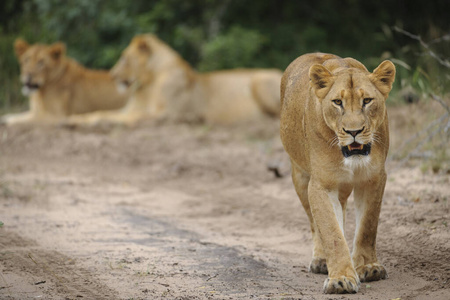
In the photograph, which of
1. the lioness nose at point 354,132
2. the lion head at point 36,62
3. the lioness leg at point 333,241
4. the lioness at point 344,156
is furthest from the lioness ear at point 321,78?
the lion head at point 36,62

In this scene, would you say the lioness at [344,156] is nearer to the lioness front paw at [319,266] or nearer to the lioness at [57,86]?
the lioness front paw at [319,266]

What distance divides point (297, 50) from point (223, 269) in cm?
803

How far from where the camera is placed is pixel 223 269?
373 centimetres

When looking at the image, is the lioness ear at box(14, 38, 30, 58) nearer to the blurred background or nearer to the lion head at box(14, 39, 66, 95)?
the lion head at box(14, 39, 66, 95)

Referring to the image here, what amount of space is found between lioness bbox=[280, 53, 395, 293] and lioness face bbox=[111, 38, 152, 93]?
6.60m

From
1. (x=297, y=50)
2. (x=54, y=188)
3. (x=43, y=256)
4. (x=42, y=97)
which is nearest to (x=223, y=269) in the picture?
(x=43, y=256)

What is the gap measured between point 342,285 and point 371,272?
348 mm

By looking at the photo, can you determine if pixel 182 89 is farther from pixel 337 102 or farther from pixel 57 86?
pixel 337 102

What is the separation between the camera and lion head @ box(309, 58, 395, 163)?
10.5 feet

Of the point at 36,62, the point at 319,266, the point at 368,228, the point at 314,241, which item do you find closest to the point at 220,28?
the point at 36,62

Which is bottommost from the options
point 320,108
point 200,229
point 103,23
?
point 200,229

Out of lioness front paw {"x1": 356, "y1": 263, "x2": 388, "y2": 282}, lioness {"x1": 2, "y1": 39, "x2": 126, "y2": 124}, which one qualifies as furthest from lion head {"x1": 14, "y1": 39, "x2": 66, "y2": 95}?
lioness front paw {"x1": 356, "y1": 263, "x2": 388, "y2": 282}

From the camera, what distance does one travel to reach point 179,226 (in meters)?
4.88

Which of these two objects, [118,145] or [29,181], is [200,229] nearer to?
[29,181]
